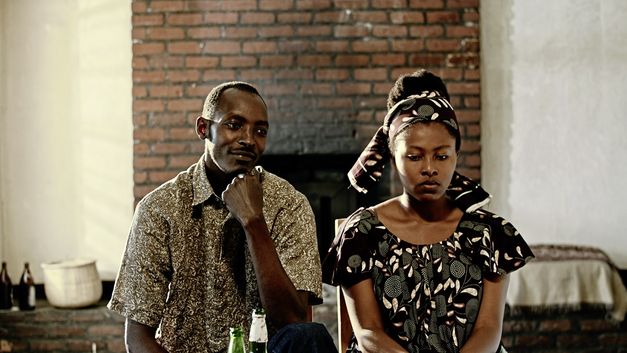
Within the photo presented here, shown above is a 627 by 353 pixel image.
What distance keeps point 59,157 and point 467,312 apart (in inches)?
118

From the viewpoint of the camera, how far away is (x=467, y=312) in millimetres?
2033

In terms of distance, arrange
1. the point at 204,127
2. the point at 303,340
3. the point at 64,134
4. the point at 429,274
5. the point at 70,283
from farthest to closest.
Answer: the point at 64,134
the point at 70,283
the point at 204,127
the point at 429,274
the point at 303,340

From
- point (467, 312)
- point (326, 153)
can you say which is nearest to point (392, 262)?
point (467, 312)

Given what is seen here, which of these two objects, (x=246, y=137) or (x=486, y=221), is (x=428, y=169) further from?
(x=246, y=137)

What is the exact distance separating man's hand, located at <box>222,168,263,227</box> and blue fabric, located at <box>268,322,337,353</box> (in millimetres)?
306

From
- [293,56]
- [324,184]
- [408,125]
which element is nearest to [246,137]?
[408,125]

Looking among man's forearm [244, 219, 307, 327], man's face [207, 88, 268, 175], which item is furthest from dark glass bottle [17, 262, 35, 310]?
man's forearm [244, 219, 307, 327]

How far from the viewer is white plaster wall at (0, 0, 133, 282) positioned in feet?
14.2

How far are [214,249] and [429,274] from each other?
0.58 metres

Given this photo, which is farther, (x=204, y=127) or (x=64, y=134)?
(x=64, y=134)

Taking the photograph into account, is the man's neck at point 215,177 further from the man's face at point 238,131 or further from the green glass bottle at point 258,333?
the green glass bottle at point 258,333

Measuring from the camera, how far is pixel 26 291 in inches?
161

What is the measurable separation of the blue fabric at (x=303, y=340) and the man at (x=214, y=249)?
0.14 m

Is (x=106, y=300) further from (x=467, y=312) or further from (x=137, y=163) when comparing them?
(x=467, y=312)
